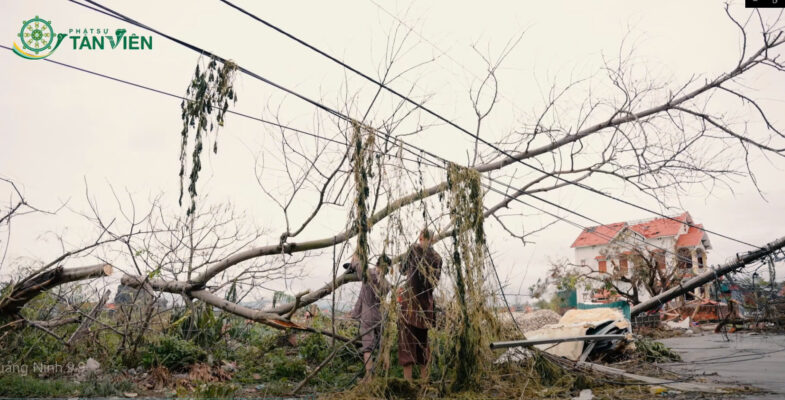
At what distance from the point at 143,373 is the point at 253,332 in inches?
95.3

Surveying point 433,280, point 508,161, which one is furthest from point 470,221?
point 508,161

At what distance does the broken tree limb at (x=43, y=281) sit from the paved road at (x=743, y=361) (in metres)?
8.33

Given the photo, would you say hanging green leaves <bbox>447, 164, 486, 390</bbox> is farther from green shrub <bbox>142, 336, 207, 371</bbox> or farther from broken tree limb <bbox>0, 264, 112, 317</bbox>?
broken tree limb <bbox>0, 264, 112, 317</bbox>

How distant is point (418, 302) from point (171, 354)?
3756mm

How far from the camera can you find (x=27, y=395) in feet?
19.3

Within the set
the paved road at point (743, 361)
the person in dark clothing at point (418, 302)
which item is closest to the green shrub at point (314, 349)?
the person in dark clothing at point (418, 302)

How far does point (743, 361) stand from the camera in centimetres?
891

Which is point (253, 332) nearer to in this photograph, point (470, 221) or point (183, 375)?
point (183, 375)

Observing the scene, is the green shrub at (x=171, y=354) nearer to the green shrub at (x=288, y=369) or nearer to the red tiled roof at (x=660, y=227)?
the green shrub at (x=288, y=369)

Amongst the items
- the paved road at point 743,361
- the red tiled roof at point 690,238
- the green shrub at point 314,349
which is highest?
the red tiled roof at point 690,238

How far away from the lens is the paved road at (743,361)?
653cm

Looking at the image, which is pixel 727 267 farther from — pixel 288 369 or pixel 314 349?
pixel 288 369

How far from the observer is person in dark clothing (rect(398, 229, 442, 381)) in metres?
5.48

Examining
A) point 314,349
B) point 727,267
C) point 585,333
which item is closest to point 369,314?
point 314,349
